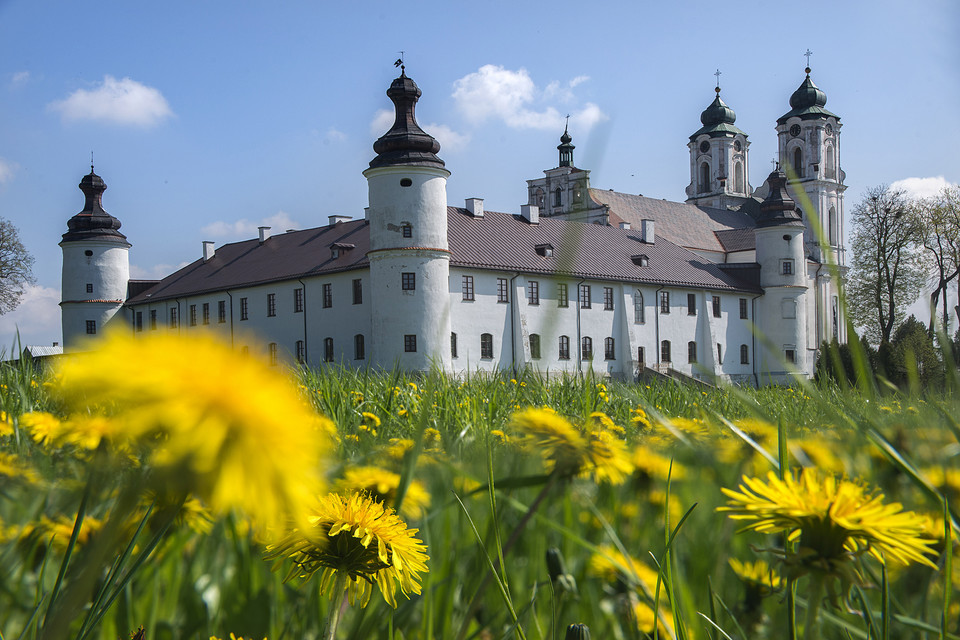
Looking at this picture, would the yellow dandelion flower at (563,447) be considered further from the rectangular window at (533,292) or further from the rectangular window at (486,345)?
the rectangular window at (533,292)

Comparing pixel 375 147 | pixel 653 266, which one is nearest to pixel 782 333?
pixel 653 266

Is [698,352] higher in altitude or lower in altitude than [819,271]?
lower

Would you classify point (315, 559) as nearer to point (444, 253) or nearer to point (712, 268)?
point (444, 253)

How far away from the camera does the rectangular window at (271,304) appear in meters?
42.0

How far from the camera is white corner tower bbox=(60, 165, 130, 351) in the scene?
49312mm

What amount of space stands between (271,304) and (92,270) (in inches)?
585

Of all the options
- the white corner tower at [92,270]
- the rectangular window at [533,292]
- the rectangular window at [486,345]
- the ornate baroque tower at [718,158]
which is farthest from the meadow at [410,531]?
the ornate baroque tower at [718,158]

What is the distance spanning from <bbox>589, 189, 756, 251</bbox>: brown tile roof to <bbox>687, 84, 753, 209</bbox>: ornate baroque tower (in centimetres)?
1177

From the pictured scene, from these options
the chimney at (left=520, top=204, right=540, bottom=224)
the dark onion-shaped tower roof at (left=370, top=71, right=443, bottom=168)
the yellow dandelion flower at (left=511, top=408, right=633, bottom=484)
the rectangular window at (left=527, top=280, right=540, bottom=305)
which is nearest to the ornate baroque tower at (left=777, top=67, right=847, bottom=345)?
the chimney at (left=520, top=204, right=540, bottom=224)

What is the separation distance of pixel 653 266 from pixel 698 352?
559 centimetres

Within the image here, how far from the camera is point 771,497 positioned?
28.6 inches

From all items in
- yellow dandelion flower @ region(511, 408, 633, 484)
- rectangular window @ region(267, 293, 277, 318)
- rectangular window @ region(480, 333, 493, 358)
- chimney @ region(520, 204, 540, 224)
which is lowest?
rectangular window @ region(480, 333, 493, 358)

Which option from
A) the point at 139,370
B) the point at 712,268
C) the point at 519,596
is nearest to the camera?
the point at 139,370

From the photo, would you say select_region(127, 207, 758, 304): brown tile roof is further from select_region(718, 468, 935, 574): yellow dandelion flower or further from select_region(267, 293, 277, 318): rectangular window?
select_region(718, 468, 935, 574): yellow dandelion flower
